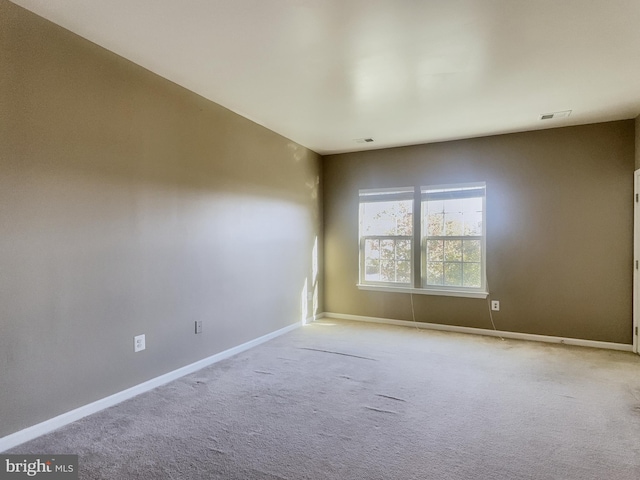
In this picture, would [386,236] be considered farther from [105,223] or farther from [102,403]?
[102,403]

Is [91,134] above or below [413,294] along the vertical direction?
above

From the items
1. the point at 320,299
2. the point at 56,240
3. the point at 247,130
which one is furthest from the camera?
the point at 320,299

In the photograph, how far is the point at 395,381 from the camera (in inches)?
118

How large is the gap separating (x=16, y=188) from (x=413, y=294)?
4400 millimetres

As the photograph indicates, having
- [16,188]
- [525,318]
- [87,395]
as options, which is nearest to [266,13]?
[16,188]

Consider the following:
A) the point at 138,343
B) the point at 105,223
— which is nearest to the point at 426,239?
the point at 138,343

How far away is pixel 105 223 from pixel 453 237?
403 cm

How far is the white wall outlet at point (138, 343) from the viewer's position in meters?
2.70

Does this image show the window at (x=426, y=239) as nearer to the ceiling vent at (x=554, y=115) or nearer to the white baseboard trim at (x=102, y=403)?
the ceiling vent at (x=554, y=115)

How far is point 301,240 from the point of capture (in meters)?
5.00

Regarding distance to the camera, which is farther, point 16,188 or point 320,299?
point 320,299

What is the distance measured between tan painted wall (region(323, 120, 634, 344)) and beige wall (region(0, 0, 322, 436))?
2.63m

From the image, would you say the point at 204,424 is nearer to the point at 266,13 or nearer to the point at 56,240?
the point at 56,240

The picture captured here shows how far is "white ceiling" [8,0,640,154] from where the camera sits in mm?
2049
